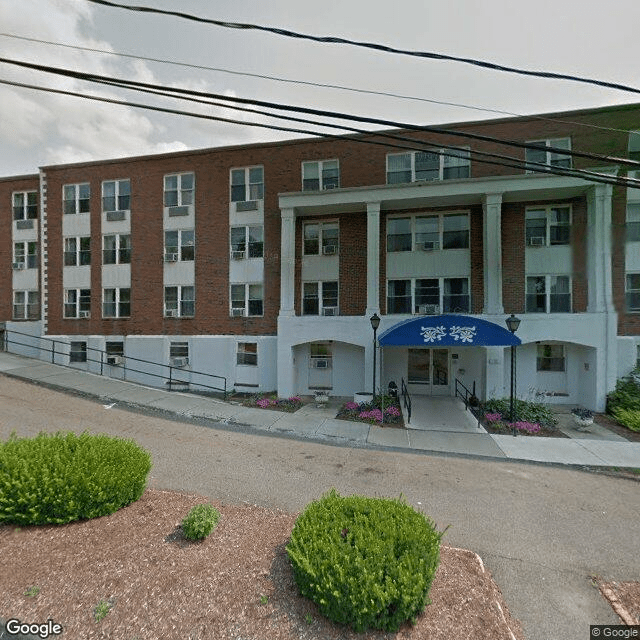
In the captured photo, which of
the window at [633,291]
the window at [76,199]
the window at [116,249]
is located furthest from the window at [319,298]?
the window at [76,199]

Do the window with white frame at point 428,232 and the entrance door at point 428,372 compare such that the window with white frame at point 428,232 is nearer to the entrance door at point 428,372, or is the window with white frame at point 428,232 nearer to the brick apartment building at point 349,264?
the brick apartment building at point 349,264

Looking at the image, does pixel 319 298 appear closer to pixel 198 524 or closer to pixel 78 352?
pixel 198 524

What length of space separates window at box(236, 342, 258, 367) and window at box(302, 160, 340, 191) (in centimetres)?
797

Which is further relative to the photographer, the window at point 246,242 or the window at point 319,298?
the window at point 246,242

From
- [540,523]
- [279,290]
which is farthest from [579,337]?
[279,290]

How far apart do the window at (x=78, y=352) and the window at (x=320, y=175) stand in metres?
14.3

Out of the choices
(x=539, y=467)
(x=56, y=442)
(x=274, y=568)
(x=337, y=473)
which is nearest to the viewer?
(x=274, y=568)

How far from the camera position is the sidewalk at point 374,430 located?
796 cm

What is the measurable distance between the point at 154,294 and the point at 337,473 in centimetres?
1377

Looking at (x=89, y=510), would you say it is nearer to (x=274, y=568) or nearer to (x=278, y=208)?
(x=274, y=568)

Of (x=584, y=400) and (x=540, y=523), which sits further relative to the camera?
(x=584, y=400)

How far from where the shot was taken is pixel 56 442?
478 centimetres

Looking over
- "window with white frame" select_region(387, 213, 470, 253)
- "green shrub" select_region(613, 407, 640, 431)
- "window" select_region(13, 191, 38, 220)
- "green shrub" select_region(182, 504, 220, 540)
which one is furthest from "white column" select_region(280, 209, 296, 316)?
"window" select_region(13, 191, 38, 220)

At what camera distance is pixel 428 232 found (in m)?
14.2
